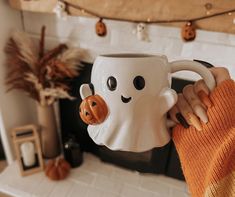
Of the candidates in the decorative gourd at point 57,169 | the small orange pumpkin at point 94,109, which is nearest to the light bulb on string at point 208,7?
the small orange pumpkin at point 94,109

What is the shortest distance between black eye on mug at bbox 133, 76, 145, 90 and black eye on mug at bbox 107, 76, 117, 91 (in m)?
0.03

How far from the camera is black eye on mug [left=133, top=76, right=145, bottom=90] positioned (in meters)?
0.32

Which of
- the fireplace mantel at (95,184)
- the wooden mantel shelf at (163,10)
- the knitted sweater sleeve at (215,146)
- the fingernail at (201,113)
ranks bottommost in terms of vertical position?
the fireplace mantel at (95,184)

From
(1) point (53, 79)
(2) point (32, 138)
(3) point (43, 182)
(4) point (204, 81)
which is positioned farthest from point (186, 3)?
(3) point (43, 182)

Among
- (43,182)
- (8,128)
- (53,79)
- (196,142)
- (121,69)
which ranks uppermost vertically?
(121,69)

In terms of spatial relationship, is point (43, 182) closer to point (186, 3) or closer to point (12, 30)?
point (12, 30)

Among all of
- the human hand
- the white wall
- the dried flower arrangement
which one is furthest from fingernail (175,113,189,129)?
the white wall

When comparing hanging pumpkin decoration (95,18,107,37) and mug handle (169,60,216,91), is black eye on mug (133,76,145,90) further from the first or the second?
hanging pumpkin decoration (95,18,107,37)

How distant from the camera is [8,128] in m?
1.31

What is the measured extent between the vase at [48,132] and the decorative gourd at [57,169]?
11 centimetres

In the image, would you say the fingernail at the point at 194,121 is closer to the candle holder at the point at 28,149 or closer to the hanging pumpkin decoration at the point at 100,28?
the hanging pumpkin decoration at the point at 100,28

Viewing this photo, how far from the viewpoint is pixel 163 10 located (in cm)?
83

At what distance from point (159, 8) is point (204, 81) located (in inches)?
21.2

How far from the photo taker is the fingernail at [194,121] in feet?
1.15
